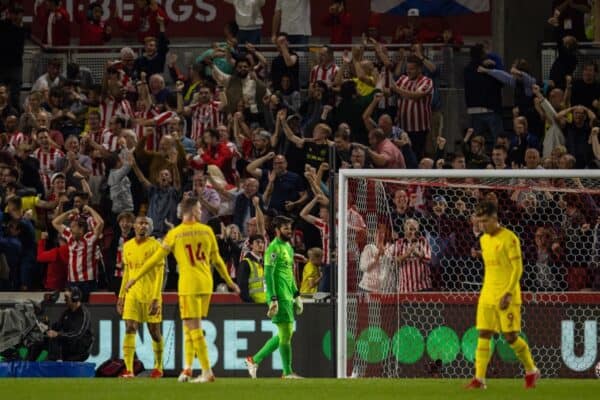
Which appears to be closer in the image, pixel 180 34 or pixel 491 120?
pixel 491 120

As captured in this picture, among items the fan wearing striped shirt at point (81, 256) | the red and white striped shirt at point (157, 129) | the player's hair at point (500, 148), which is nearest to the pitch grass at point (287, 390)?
the fan wearing striped shirt at point (81, 256)

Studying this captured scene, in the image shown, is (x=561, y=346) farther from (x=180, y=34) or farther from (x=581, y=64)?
(x=180, y=34)

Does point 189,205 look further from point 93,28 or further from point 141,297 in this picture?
point 93,28

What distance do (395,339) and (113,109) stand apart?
6826 millimetres

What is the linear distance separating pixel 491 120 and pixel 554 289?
4815 millimetres

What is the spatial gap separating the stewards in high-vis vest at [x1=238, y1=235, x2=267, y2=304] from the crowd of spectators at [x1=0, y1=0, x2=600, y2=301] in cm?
4

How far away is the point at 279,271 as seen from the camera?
60.7 feet

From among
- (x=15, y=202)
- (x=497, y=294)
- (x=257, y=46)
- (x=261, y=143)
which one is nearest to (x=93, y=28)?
(x=257, y=46)

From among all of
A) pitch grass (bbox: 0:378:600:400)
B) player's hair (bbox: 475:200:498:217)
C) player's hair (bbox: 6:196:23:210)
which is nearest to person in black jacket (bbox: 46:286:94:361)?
player's hair (bbox: 6:196:23:210)

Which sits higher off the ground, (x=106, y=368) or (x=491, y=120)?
(x=491, y=120)

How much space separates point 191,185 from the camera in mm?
22172

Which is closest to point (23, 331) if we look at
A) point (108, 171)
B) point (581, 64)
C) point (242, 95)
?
point (108, 171)

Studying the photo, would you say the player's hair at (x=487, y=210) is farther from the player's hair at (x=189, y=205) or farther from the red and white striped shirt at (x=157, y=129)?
the red and white striped shirt at (x=157, y=129)

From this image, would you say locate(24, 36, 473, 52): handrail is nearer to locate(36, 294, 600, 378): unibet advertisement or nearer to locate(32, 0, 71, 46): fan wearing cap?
locate(32, 0, 71, 46): fan wearing cap
